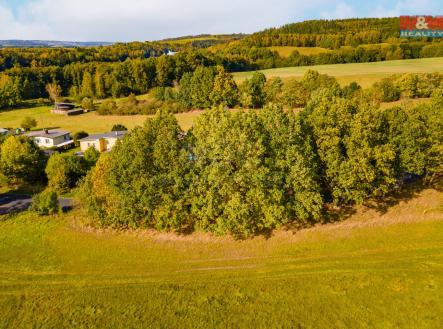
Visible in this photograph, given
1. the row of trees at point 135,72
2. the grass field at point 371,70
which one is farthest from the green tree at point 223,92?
the row of trees at point 135,72

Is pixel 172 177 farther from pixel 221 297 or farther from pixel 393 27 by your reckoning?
pixel 393 27

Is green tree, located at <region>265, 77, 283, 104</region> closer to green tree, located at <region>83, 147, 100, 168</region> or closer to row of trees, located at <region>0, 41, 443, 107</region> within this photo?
row of trees, located at <region>0, 41, 443, 107</region>

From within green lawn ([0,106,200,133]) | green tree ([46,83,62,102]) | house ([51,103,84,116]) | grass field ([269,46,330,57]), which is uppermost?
grass field ([269,46,330,57])

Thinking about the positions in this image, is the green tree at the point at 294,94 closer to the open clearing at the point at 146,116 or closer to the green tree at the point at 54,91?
the open clearing at the point at 146,116

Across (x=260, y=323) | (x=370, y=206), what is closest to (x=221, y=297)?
(x=260, y=323)

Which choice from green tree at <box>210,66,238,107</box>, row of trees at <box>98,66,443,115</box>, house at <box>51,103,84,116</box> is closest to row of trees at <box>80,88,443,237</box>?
row of trees at <box>98,66,443,115</box>
